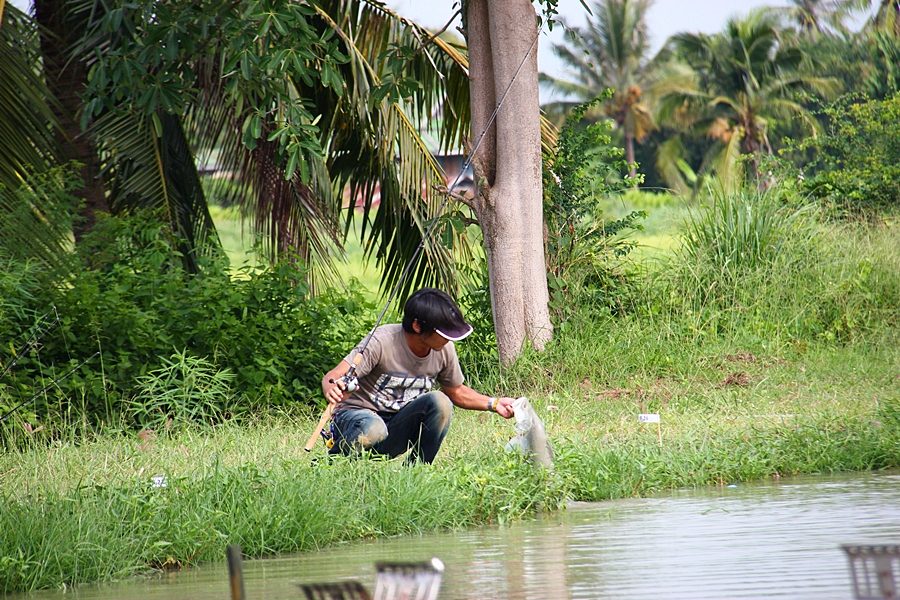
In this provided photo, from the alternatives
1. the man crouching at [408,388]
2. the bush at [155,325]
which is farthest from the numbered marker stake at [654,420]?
the bush at [155,325]

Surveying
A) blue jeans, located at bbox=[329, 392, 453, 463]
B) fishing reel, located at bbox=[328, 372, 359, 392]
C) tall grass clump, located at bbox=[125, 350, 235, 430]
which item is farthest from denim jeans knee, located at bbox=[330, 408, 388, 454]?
tall grass clump, located at bbox=[125, 350, 235, 430]

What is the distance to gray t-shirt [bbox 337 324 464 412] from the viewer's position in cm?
772

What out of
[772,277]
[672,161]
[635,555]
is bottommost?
[635,555]

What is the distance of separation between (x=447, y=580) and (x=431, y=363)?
2444 mm

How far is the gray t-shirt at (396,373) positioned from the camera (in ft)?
25.3

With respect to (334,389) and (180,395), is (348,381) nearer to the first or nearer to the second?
(334,389)

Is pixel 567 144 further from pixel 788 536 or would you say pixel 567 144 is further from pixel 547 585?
pixel 547 585

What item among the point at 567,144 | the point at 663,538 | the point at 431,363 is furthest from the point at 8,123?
the point at 663,538

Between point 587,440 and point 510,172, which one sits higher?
point 510,172

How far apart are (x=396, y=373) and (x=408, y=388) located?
0.43 ft

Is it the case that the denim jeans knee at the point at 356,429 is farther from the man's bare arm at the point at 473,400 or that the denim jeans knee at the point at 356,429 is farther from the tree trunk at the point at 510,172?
the tree trunk at the point at 510,172

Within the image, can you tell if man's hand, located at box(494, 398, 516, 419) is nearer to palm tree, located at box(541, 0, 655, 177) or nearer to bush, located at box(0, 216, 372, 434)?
bush, located at box(0, 216, 372, 434)

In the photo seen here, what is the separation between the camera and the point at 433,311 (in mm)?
7422

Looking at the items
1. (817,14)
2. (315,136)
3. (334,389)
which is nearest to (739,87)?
(817,14)
